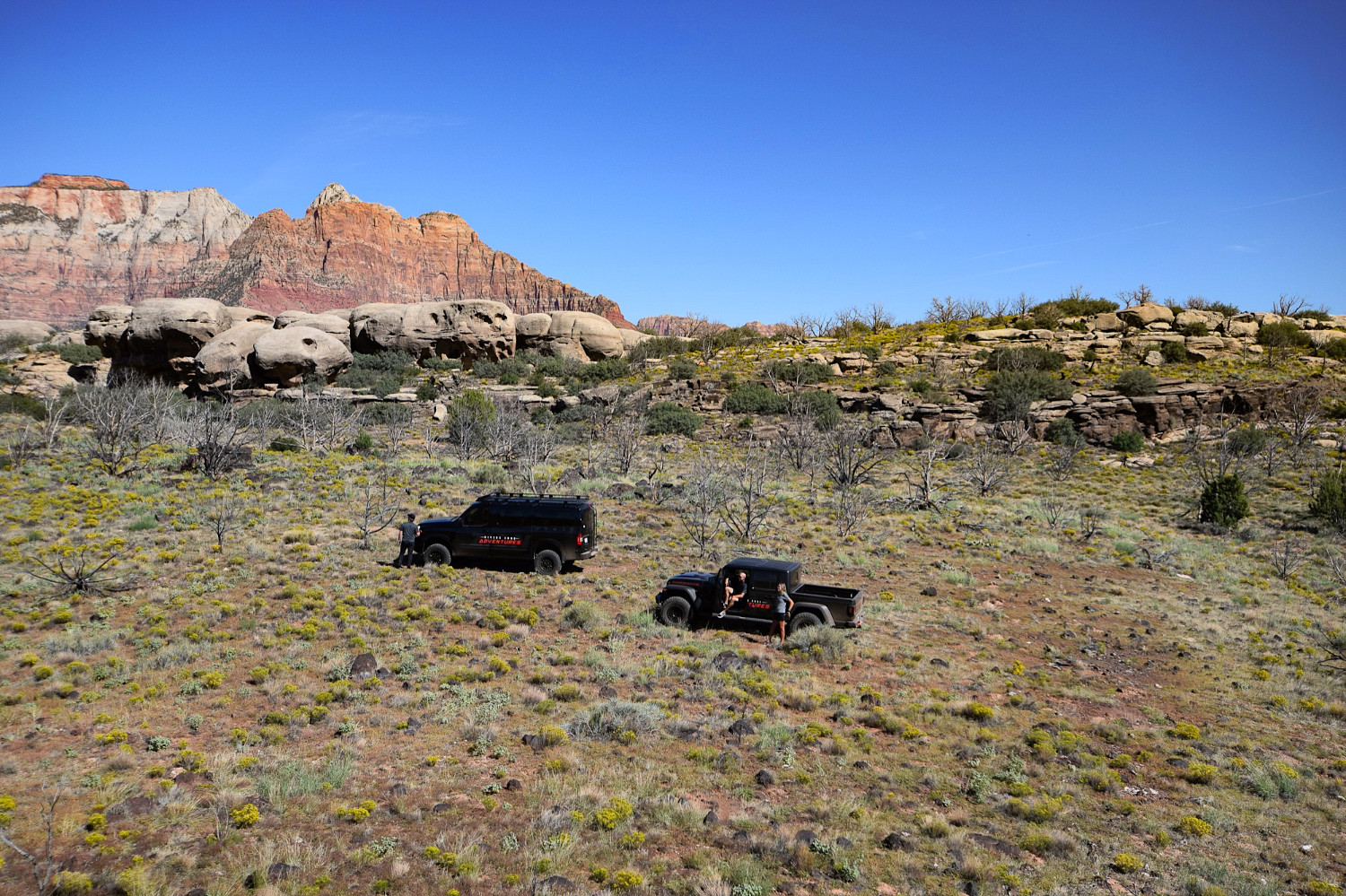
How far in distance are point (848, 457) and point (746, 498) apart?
7.10m

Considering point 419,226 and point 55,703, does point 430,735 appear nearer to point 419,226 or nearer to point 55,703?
point 55,703

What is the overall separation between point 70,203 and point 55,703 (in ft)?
631

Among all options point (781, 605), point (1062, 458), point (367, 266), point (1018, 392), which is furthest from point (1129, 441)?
point (367, 266)

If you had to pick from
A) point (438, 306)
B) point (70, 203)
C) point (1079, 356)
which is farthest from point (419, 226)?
point (1079, 356)

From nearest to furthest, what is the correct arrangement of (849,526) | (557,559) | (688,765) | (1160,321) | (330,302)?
(688,765) < (557,559) < (849,526) < (1160,321) < (330,302)

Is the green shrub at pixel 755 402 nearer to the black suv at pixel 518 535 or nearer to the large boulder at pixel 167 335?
the black suv at pixel 518 535

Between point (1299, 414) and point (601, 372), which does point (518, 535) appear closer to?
point (601, 372)

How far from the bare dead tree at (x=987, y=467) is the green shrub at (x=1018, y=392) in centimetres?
270

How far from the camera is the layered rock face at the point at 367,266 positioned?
5330 inches

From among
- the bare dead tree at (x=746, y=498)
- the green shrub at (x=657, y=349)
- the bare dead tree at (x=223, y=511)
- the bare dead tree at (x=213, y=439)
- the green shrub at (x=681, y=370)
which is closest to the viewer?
the bare dead tree at (x=223, y=511)

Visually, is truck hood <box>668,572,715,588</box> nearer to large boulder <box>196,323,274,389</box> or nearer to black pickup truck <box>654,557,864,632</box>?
black pickup truck <box>654,557,864,632</box>

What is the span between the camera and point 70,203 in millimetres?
146125

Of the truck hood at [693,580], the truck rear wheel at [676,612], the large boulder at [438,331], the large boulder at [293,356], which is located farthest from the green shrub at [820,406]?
the large boulder at [293,356]

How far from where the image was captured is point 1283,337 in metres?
41.6
